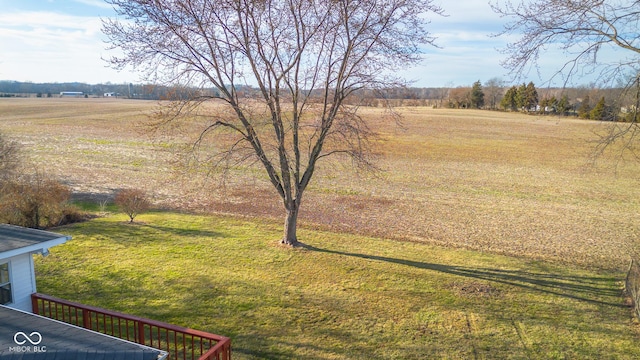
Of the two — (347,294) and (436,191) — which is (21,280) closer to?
(347,294)

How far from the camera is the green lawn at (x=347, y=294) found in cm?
717

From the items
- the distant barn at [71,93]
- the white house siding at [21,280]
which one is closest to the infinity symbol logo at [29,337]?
the white house siding at [21,280]

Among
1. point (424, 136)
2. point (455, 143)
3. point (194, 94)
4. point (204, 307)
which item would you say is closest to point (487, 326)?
point (204, 307)

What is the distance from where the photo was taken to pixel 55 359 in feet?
14.0

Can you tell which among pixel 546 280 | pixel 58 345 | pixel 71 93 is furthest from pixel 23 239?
pixel 71 93

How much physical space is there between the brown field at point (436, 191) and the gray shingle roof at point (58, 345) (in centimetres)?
605

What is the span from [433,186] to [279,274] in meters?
13.8

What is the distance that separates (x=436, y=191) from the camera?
20703mm

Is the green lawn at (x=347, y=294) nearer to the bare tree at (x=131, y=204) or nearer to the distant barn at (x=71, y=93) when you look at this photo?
the bare tree at (x=131, y=204)

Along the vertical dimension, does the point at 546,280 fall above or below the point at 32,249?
below

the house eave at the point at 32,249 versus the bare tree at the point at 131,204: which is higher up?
the house eave at the point at 32,249

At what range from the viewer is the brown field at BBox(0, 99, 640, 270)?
1375cm

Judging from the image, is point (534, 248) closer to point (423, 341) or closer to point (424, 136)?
point (423, 341)

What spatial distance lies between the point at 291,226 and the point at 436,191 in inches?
433
